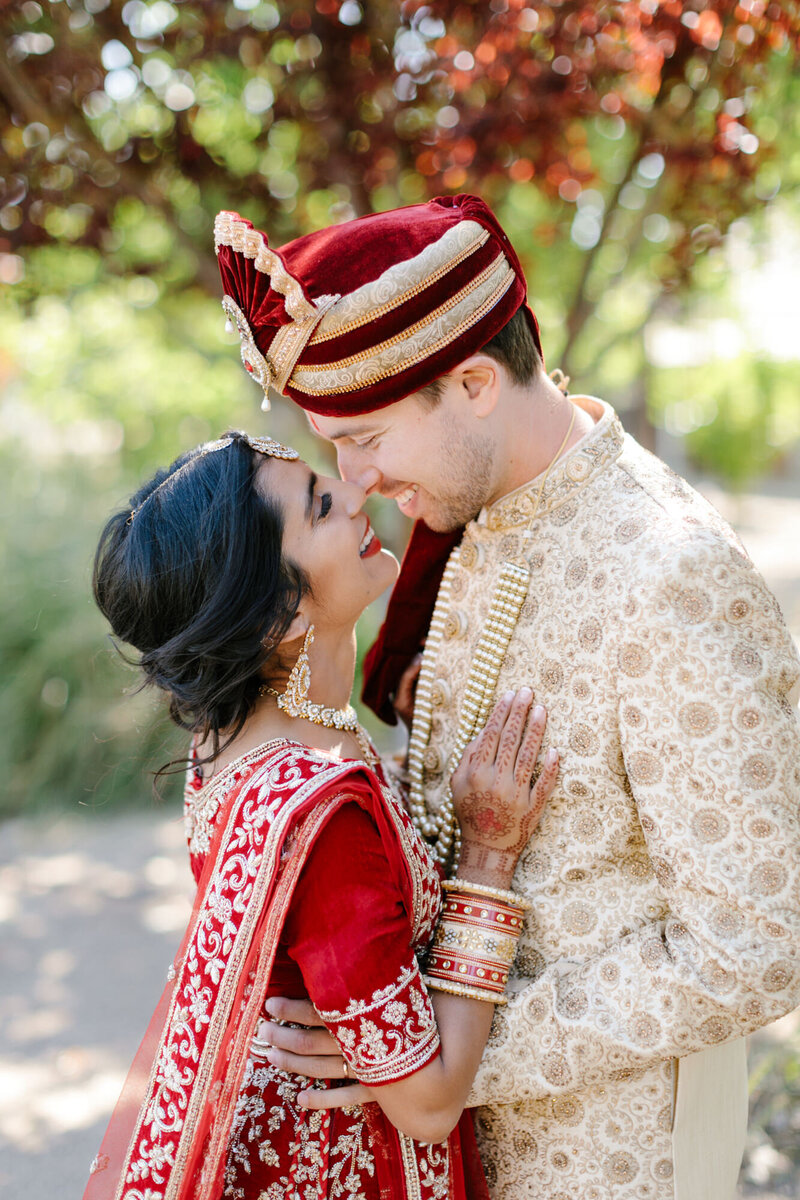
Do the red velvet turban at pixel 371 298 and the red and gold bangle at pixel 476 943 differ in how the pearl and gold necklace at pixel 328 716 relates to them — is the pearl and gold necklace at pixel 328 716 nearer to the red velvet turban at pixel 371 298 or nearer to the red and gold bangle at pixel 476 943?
the red and gold bangle at pixel 476 943

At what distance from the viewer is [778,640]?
1.61m

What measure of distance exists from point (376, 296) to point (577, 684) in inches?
31.5

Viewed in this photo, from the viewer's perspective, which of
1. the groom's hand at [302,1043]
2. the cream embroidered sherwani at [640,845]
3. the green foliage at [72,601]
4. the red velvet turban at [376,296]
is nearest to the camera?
the cream embroidered sherwani at [640,845]

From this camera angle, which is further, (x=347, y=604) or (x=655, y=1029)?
(x=347, y=604)

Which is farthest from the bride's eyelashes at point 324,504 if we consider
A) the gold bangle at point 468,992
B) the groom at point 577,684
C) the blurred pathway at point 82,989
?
the blurred pathway at point 82,989

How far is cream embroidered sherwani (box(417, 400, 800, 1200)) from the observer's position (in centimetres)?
154

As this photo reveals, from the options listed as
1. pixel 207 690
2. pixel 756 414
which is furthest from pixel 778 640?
pixel 756 414

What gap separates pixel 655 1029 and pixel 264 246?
1.54 m

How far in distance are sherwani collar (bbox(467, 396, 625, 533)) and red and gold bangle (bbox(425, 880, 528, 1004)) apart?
2.39 ft

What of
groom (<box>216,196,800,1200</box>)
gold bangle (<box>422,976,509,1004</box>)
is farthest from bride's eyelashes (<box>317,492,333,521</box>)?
gold bangle (<box>422,976,509,1004</box>)

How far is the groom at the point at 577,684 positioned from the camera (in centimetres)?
156

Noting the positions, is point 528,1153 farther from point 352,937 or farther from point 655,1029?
point 352,937

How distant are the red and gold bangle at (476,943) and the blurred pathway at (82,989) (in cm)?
197

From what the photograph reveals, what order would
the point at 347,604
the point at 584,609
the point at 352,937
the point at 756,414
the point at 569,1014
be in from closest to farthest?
the point at 352,937 < the point at 569,1014 < the point at 584,609 < the point at 347,604 < the point at 756,414
